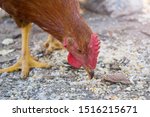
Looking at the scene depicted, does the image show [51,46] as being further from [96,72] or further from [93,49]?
[93,49]

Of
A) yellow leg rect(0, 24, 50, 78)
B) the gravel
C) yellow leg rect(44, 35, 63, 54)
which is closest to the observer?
the gravel

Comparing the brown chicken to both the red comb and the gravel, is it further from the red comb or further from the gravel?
the gravel

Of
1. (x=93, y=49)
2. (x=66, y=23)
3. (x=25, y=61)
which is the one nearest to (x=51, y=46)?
(x=25, y=61)

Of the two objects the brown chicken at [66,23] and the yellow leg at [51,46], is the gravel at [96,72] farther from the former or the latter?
the brown chicken at [66,23]

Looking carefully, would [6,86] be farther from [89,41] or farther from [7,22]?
[7,22]

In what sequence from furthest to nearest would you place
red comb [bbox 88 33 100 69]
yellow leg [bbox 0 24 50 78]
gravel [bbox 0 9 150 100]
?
yellow leg [bbox 0 24 50 78], gravel [bbox 0 9 150 100], red comb [bbox 88 33 100 69]

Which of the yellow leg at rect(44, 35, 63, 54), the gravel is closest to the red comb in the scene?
the gravel
